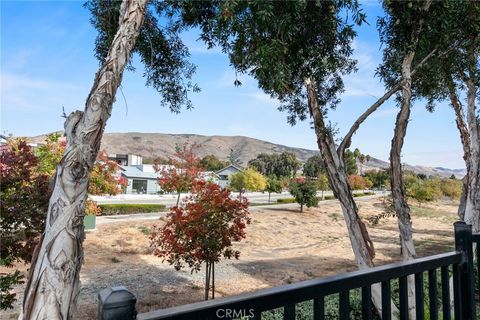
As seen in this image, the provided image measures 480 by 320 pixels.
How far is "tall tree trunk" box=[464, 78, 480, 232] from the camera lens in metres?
7.44

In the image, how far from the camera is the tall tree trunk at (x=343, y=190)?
242 inches

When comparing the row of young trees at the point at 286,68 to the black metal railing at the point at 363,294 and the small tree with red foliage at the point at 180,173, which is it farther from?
the small tree with red foliage at the point at 180,173

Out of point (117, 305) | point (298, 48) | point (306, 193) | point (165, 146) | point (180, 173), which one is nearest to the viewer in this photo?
point (117, 305)

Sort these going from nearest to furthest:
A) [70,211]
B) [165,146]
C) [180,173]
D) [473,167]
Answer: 1. [70,211]
2. [473,167]
3. [180,173]
4. [165,146]

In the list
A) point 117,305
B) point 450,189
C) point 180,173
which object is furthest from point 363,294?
point 450,189

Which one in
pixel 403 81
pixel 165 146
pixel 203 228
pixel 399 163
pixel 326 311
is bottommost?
pixel 326 311

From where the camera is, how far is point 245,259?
14320 mm

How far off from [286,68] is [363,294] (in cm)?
310

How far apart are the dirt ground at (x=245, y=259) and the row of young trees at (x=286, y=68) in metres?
4.87

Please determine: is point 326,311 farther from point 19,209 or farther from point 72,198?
point 19,209

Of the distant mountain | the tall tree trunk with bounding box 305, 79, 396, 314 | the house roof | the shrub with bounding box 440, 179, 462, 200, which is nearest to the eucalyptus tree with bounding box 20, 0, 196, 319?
the tall tree trunk with bounding box 305, 79, 396, 314

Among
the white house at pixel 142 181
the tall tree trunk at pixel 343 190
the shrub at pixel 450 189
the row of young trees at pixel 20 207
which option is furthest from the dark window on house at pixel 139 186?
the tall tree trunk at pixel 343 190

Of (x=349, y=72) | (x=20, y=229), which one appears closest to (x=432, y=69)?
(x=349, y=72)

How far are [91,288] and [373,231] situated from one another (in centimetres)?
1811
